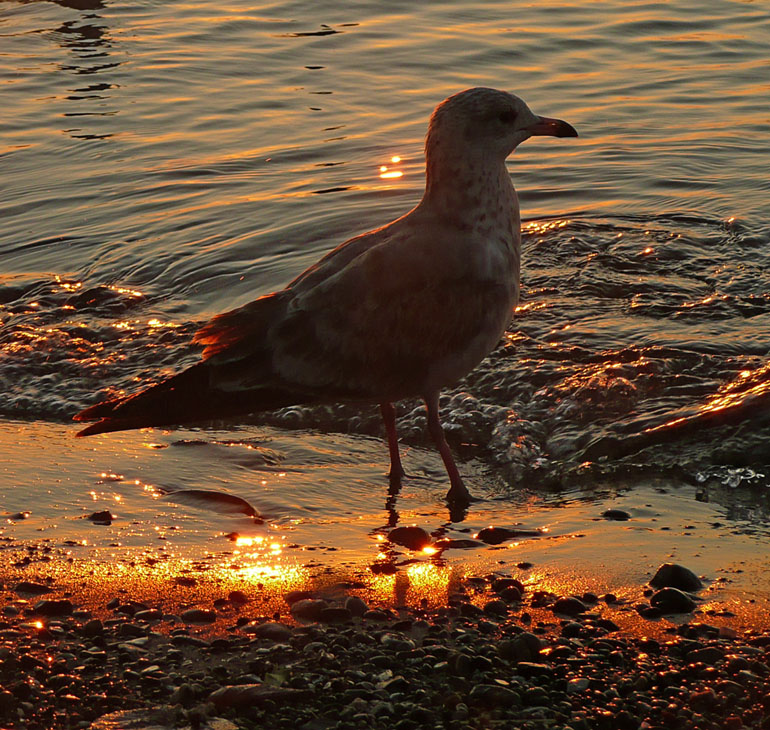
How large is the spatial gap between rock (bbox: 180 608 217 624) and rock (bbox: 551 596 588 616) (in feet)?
3.93

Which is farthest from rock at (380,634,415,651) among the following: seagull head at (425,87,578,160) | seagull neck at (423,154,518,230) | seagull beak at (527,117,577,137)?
seagull beak at (527,117,577,137)

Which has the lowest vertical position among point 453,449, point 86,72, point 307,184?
point 453,449

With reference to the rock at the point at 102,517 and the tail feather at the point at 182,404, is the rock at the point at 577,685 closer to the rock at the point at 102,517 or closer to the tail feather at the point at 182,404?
the rock at the point at 102,517

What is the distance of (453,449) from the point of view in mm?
7035

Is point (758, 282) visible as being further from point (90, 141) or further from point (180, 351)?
point (90, 141)

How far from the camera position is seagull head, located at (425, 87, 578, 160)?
6230mm

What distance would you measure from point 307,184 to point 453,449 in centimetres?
463

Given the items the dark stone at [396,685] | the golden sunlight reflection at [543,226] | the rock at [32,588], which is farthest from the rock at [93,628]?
the golden sunlight reflection at [543,226]

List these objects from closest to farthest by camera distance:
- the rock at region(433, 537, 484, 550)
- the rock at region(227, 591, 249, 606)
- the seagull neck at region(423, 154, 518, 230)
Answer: the rock at region(227, 591, 249, 606)
the rock at region(433, 537, 484, 550)
the seagull neck at region(423, 154, 518, 230)

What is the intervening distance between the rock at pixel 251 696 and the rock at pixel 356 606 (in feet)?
2.15

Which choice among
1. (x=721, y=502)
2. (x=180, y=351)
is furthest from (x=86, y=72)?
(x=721, y=502)

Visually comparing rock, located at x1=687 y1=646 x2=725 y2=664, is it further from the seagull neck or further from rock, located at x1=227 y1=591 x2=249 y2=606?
the seagull neck

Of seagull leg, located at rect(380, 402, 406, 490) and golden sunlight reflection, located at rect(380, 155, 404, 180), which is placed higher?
golden sunlight reflection, located at rect(380, 155, 404, 180)

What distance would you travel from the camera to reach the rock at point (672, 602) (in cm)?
464
